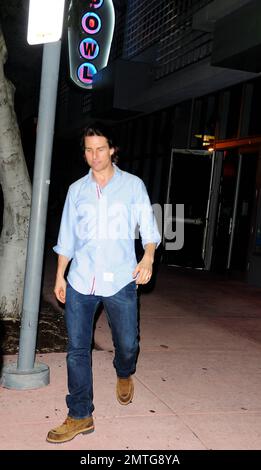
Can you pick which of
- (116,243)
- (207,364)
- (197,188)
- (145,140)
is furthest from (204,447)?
(145,140)

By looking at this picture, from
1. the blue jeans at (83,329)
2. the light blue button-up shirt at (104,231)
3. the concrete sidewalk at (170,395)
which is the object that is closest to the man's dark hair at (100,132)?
the light blue button-up shirt at (104,231)

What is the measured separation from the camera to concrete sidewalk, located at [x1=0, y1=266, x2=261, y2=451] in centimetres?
361

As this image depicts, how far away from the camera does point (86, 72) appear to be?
16516mm

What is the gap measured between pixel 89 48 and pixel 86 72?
2.48ft

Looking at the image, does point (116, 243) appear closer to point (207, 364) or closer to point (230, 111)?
point (207, 364)

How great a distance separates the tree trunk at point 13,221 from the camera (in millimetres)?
6211

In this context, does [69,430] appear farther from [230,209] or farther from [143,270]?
[230,209]

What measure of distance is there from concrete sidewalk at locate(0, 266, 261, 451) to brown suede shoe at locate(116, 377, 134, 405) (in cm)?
6

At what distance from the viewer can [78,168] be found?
22.5 meters

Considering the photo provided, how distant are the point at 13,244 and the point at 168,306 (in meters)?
2.74

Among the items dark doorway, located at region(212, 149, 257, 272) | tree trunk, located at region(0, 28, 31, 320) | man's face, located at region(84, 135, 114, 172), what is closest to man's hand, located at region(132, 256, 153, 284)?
man's face, located at region(84, 135, 114, 172)

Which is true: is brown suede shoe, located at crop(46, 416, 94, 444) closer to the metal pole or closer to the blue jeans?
the blue jeans

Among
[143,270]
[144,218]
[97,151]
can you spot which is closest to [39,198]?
[97,151]

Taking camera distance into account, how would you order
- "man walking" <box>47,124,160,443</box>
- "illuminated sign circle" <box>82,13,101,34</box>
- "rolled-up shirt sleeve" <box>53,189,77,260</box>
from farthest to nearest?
"illuminated sign circle" <box>82,13,101,34</box>
"rolled-up shirt sleeve" <box>53,189,77,260</box>
"man walking" <box>47,124,160,443</box>
